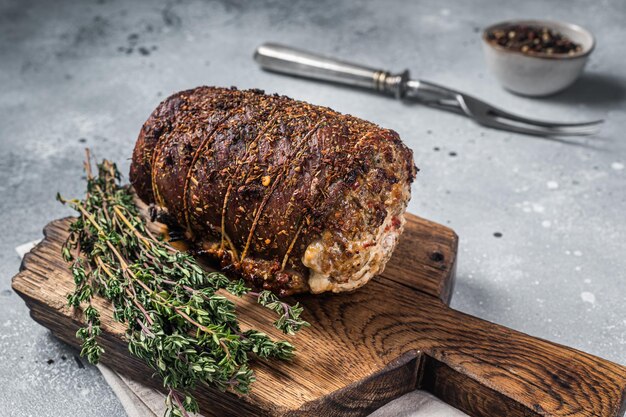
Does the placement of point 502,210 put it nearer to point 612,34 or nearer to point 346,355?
point 346,355

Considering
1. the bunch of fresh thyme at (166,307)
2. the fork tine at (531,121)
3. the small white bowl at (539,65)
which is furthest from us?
the small white bowl at (539,65)

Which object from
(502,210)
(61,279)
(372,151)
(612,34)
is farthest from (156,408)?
(612,34)

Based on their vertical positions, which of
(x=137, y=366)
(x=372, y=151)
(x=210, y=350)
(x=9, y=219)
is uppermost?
(x=372, y=151)

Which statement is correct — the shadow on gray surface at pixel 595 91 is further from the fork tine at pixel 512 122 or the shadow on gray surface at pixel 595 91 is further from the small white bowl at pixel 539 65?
the fork tine at pixel 512 122

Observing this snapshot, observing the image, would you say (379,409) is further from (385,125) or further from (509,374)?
(385,125)

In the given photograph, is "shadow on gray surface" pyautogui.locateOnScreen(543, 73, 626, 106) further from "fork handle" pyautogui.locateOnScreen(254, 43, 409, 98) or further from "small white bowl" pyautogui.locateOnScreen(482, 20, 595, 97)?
"fork handle" pyautogui.locateOnScreen(254, 43, 409, 98)

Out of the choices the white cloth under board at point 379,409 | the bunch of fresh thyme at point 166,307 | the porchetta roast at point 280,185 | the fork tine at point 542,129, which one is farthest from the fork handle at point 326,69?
the white cloth under board at point 379,409

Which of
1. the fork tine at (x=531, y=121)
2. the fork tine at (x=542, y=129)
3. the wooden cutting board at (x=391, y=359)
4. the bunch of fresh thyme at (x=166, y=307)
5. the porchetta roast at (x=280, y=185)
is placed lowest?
the fork tine at (x=542, y=129)
